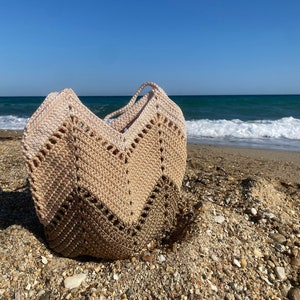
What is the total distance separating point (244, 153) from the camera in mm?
7562

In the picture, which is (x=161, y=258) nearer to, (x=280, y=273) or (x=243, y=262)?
Answer: (x=243, y=262)

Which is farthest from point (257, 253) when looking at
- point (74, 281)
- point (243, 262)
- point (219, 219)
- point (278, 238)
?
point (74, 281)

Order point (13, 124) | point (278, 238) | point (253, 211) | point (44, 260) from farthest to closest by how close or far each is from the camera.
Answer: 1. point (13, 124)
2. point (253, 211)
3. point (278, 238)
4. point (44, 260)

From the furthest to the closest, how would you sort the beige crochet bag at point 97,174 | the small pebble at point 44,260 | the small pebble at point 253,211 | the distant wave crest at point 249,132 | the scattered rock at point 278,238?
the distant wave crest at point 249,132 → the small pebble at point 253,211 → the scattered rock at point 278,238 → the small pebble at point 44,260 → the beige crochet bag at point 97,174

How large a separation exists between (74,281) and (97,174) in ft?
2.22

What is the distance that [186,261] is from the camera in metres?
2.30

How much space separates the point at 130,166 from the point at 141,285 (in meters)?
0.75

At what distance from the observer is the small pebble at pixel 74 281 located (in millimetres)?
2133

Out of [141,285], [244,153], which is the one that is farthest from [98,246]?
[244,153]

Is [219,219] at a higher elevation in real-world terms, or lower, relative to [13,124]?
higher

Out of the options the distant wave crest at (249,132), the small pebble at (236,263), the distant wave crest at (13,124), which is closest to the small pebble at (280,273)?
the small pebble at (236,263)

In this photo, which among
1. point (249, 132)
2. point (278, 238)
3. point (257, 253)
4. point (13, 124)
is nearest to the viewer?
point (257, 253)

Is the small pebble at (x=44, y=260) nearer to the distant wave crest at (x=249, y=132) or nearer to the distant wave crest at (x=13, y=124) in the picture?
the distant wave crest at (x=249, y=132)

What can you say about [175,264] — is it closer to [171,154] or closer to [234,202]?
[171,154]
